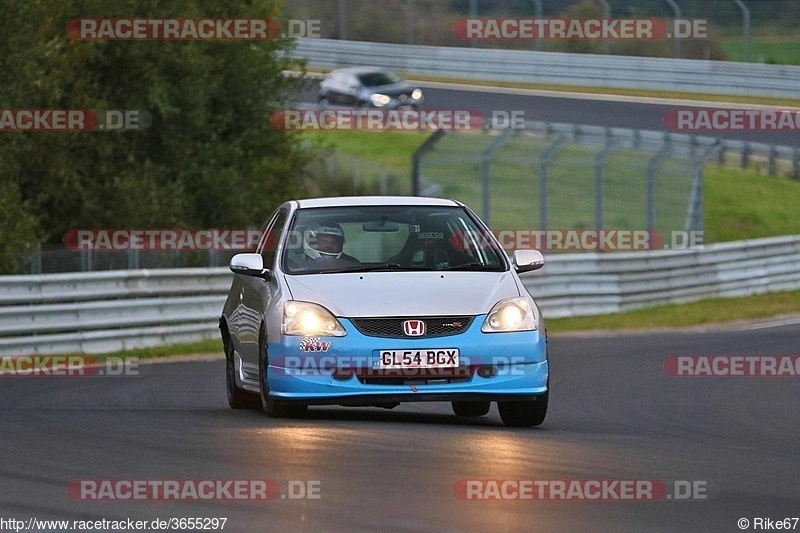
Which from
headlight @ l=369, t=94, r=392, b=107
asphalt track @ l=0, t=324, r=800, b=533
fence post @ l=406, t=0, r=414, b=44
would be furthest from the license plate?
fence post @ l=406, t=0, r=414, b=44

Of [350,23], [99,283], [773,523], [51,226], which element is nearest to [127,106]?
[51,226]

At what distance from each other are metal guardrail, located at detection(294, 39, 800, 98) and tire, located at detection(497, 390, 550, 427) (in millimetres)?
28898

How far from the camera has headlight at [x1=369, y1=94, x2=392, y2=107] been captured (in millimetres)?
40344

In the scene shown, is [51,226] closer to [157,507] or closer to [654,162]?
[654,162]

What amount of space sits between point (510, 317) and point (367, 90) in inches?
1229

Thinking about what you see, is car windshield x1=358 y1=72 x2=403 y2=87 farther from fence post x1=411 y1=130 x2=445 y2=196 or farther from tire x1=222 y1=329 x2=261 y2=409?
tire x1=222 y1=329 x2=261 y2=409

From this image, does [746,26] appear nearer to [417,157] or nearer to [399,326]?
[417,157]

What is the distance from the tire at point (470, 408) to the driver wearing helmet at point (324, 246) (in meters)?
1.49

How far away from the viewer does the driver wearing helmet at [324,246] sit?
1058cm

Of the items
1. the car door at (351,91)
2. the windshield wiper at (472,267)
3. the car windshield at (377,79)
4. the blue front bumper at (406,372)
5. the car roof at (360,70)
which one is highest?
the car roof at (360,70)

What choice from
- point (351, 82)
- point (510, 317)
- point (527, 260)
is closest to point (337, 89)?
point (351, 82)

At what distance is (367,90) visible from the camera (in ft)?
→ 134

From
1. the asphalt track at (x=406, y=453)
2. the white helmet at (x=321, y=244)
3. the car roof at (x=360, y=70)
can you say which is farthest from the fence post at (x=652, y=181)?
the white helmet at (x=321, y=244)

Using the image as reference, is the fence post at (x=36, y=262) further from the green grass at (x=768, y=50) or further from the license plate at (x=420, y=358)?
the green grass at (x=768, y=50)
